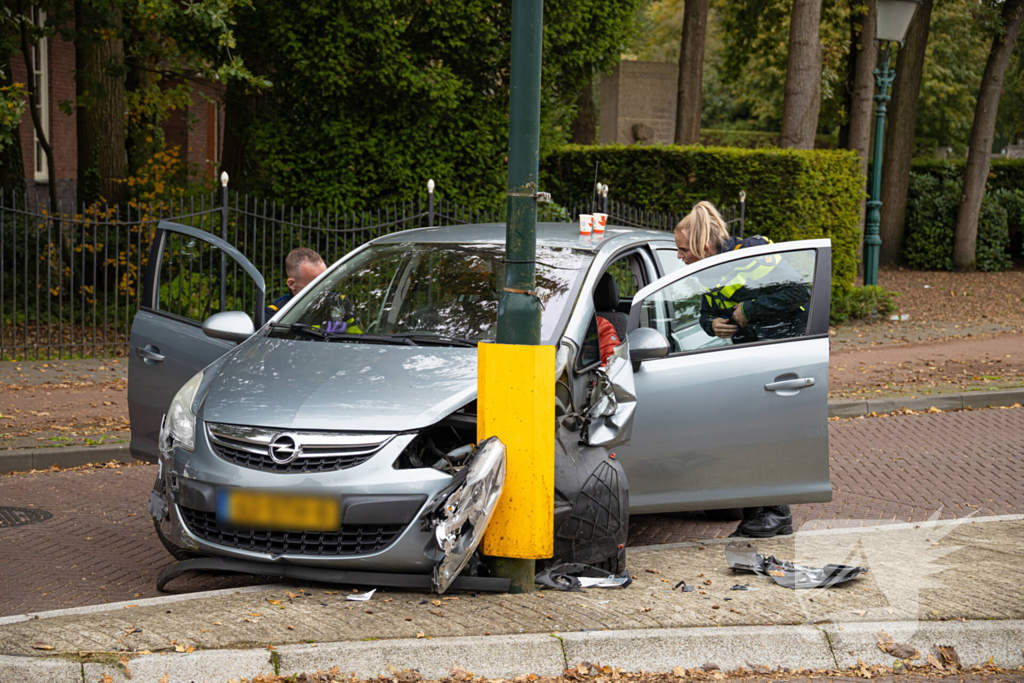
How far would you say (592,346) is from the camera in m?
5.30

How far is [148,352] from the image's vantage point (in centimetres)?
577

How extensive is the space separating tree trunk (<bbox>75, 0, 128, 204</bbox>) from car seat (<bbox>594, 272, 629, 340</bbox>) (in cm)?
1152

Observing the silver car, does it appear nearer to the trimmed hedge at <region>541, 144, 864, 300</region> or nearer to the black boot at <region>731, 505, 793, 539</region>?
the black boot at <region>731, 505, 793, 539</region>

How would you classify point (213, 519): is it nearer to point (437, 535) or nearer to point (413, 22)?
point (437, 535)

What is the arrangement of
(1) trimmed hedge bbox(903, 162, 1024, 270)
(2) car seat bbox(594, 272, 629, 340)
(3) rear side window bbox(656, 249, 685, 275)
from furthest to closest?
(1) trimmed hedge bbox(903, 162, 1024, 270)
(3) rear side window bbox(656, 249, 685, 275)
(2) car seat bbox(594, 272, 629, 340)

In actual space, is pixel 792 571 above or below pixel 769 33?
below

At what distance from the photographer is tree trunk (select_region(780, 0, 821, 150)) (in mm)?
16094

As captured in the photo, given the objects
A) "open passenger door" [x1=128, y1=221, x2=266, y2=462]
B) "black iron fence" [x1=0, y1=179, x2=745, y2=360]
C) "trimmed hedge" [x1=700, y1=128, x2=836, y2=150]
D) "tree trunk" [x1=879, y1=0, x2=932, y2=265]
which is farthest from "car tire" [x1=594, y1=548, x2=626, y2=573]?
"trimmed hedge" [x1=700, y1=128, x2=836, y2=150]

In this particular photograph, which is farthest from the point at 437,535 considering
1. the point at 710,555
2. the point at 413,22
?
the point at 413,22

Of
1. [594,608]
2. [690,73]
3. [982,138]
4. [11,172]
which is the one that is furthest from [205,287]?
[982,138]

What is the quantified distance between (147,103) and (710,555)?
575 inches

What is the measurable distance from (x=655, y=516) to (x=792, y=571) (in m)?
1.69

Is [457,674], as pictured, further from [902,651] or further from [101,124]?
[101,124]

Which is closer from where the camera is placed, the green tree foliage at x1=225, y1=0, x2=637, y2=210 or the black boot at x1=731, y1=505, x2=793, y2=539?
the black boot at x1=731, y1=505, x2=793, y2=539
